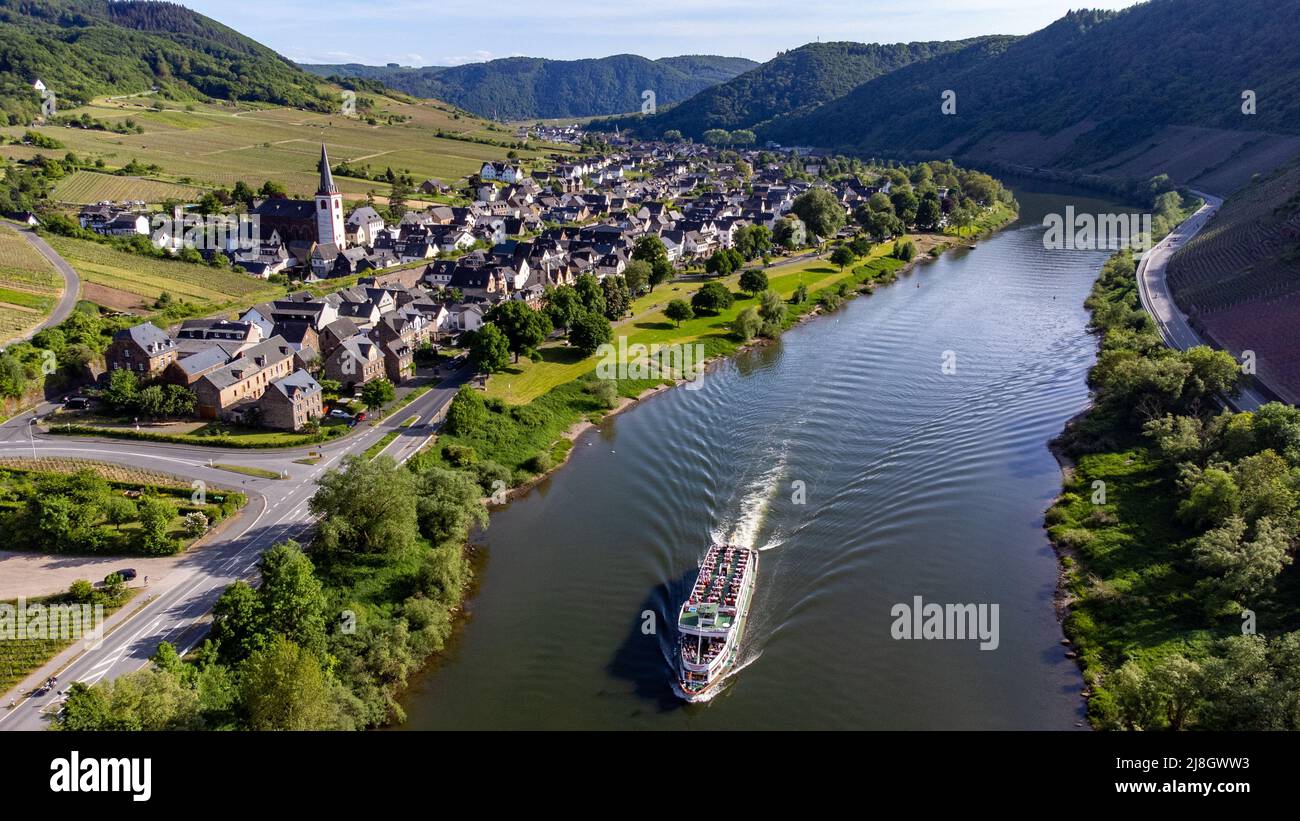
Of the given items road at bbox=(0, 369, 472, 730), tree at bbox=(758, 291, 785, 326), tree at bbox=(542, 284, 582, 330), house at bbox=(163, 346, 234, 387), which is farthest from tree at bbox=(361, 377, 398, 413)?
tree at bbox=(758, 291, 785, 326)

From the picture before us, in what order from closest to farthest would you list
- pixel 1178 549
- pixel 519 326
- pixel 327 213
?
pixel 1178 549
pixel 519 326
pixel 327 213

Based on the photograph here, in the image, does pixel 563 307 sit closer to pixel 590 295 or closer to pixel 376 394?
pixel 590 295

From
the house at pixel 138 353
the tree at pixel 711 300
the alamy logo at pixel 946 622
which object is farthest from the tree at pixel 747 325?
the house at pixel 138 353

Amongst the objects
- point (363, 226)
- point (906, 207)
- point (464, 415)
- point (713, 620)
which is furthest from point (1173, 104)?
point (713, 620)

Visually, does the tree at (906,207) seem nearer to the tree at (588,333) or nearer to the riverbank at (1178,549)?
the tree at (588,333)

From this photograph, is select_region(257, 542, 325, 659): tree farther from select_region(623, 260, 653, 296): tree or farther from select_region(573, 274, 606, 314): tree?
select_region(623, 260, 653, 296): tree
